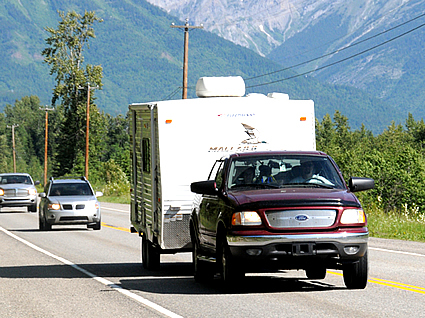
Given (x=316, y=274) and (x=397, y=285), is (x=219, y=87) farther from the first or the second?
(x=397, y=285)

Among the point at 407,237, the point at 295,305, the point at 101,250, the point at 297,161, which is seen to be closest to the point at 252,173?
the point at 297,161

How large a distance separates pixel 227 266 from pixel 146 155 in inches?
169

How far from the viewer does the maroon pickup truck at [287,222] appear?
34.3 feet

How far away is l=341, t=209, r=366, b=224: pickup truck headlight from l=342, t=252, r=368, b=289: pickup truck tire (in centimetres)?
48

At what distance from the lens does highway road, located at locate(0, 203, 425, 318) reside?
9.94 meters

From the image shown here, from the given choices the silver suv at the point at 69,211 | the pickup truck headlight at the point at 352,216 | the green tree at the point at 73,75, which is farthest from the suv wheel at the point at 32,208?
the green tree at the point at 73,75

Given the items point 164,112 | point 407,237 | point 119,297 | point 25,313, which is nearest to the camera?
point 25,313

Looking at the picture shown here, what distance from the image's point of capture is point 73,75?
308 ft

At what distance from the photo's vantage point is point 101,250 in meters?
19.4

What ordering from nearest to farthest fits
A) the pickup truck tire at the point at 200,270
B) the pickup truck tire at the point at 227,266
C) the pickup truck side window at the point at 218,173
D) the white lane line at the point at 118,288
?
1. the white lane line at the point at 118,288
2. the pickup truck tire at the point at 227,266
3. the pickup truck side window at the point at 218,173
4. the pickup truck tire at the point at 200,270

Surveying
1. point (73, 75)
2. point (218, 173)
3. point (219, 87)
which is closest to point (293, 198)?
point (218, 173)

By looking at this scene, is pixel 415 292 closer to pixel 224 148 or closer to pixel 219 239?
pixel 219 239

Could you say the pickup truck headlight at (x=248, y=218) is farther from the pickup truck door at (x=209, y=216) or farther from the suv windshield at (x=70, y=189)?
the suv windshield at (x=70, y=189)

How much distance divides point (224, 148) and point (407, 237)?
9.27 meters
